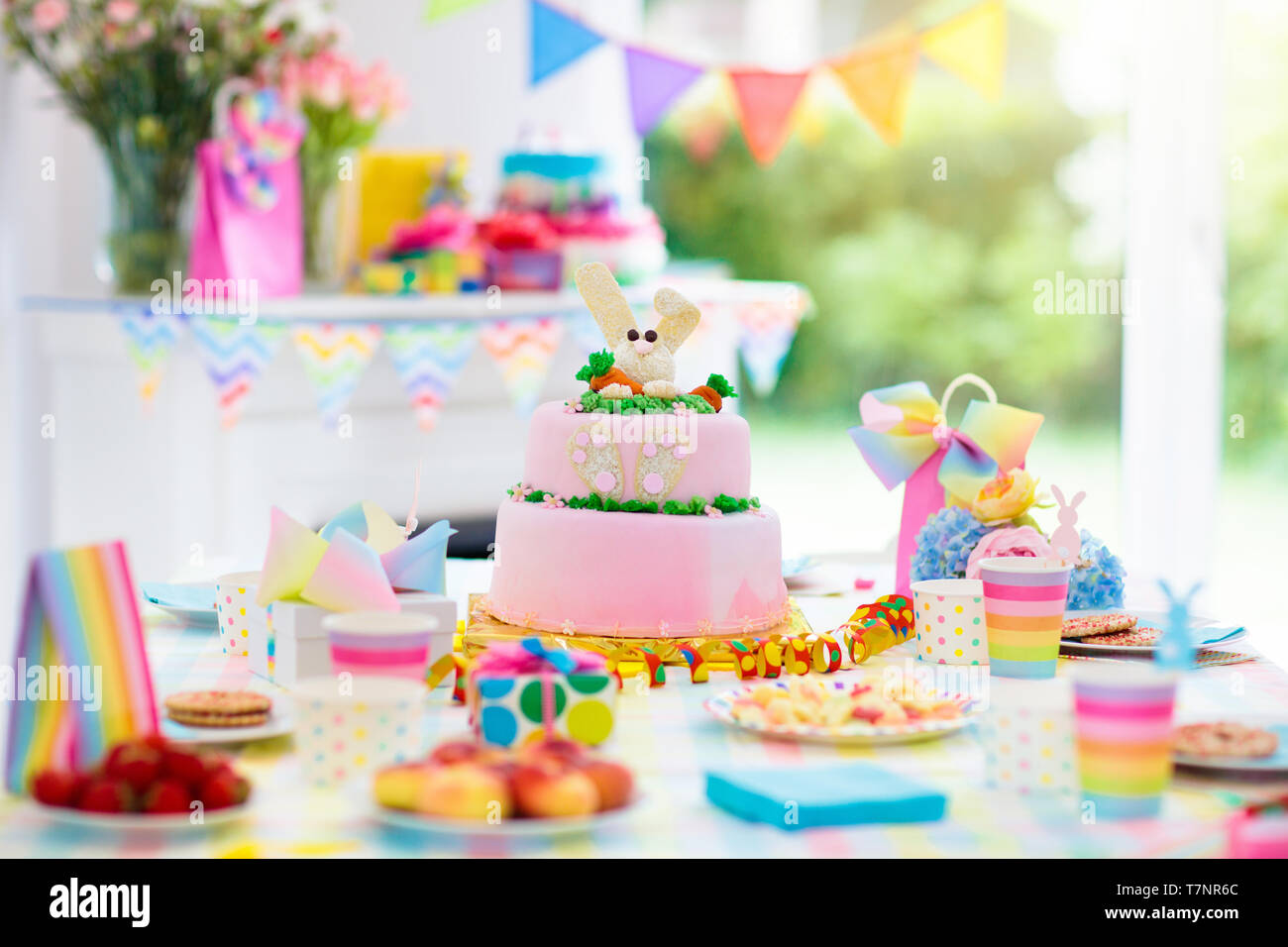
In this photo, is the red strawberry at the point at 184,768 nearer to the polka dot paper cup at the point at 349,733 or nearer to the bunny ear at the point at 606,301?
the polka dot paper cup at the point at 349,733

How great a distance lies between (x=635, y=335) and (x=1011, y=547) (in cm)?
48

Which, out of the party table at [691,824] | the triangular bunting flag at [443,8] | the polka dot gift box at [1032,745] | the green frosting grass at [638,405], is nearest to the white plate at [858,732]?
the party table at [691,824]

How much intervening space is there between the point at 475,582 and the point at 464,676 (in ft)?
2.29

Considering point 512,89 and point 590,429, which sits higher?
point 512,89

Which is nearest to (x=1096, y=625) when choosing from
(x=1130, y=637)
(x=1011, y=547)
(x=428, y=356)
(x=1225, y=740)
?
(x=1130, y=637)

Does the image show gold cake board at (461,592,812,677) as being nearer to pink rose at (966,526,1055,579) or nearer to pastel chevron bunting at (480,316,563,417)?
pink rose at (966,526,1055,579)

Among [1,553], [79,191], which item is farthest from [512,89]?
[1,553]

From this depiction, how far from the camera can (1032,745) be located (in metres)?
1.22

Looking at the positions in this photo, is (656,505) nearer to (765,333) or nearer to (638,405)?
(638,405)

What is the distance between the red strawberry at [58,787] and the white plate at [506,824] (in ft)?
0.72

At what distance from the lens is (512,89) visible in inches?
179

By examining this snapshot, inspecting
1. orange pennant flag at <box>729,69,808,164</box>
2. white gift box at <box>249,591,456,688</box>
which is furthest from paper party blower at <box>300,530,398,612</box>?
orange pennant flag at <box>729,69,808,164</box>

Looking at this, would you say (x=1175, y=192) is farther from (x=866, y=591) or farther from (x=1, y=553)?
(x=1, y=553)

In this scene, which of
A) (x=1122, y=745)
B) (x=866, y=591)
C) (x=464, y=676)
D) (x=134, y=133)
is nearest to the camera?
(x=1122, y=745)
